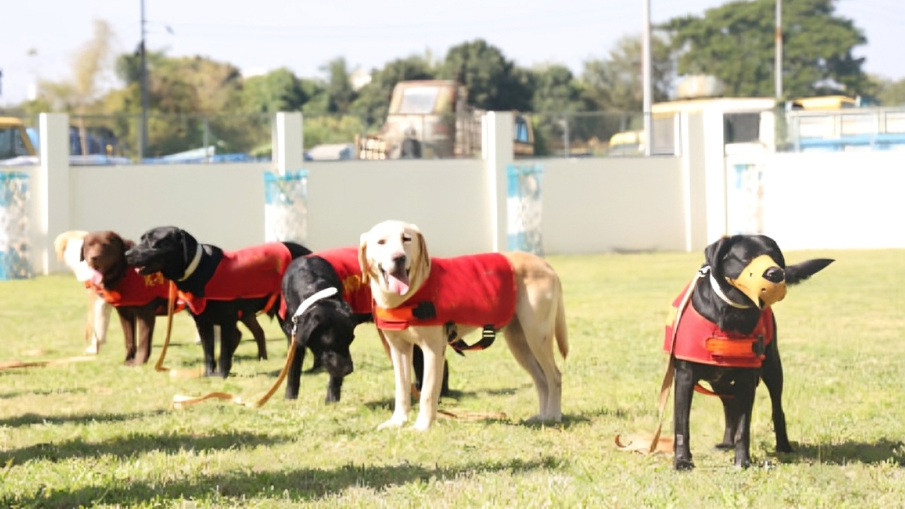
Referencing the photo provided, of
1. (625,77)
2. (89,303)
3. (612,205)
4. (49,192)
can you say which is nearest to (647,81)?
(612,205)

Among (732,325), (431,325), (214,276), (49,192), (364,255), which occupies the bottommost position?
(431,325)

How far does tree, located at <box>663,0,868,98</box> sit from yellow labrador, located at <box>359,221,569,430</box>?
70.0 m

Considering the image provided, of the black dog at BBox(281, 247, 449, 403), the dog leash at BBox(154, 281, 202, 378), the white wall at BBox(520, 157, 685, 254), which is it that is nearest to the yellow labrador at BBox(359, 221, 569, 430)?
the black dog at BBox(281, 247, 449, 403)

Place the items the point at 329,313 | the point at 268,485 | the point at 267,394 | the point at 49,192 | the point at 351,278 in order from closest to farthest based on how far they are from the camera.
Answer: the point at 268,485, the point at 267,394, the point at 329,313, the point at 351,278, the point at 49,192

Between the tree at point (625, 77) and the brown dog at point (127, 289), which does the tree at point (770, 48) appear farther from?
the brown dog at point (127, 289)

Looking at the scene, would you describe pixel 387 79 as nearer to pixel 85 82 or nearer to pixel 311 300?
pixel 85 82

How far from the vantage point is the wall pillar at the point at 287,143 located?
3172 cm

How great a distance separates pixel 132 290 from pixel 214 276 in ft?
4.53

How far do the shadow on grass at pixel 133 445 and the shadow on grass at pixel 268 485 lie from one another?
983 millimetres

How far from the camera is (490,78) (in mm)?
70375

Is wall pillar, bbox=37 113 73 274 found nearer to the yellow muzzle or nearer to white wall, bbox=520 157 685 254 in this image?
white wall, bbox=520 157 685 254

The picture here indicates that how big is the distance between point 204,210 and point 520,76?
42410 mm

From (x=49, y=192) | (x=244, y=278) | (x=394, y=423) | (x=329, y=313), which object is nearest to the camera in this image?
(x=394, y=423)

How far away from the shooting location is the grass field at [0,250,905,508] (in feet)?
22.3
